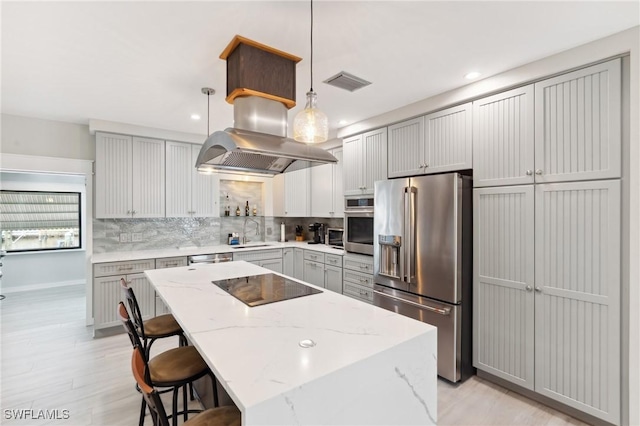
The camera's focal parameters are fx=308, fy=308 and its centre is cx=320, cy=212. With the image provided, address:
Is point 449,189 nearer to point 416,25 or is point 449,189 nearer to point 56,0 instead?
point 416,25

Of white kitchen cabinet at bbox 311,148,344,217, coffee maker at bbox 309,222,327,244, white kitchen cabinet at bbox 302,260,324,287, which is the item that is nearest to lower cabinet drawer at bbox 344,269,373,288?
white kitchen cabinet at bbox 302,260,324,287

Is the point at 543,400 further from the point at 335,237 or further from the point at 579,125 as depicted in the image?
the point at 335,237

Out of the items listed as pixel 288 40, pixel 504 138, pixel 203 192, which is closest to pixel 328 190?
pixel 203 192

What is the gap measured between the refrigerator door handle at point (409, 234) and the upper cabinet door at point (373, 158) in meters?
0.68

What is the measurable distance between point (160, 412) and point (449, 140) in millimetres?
2867

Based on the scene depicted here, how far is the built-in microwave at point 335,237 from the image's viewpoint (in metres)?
4.62

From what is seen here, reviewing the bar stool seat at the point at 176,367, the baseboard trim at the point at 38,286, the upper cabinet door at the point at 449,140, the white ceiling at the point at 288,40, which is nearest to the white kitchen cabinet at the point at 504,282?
the upper cabinet door at the point at 449,140

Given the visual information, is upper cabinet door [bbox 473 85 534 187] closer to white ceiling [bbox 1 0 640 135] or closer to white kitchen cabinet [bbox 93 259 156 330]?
white ceiling [bbox 1 0 640 135]

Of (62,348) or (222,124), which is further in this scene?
(222,124)

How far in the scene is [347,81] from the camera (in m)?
2.60

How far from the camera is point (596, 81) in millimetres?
2045

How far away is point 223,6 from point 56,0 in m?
0.88

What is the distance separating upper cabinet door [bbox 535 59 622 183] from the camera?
1976 millimetres

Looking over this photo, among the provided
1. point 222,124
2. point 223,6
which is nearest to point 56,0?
point 223,6
